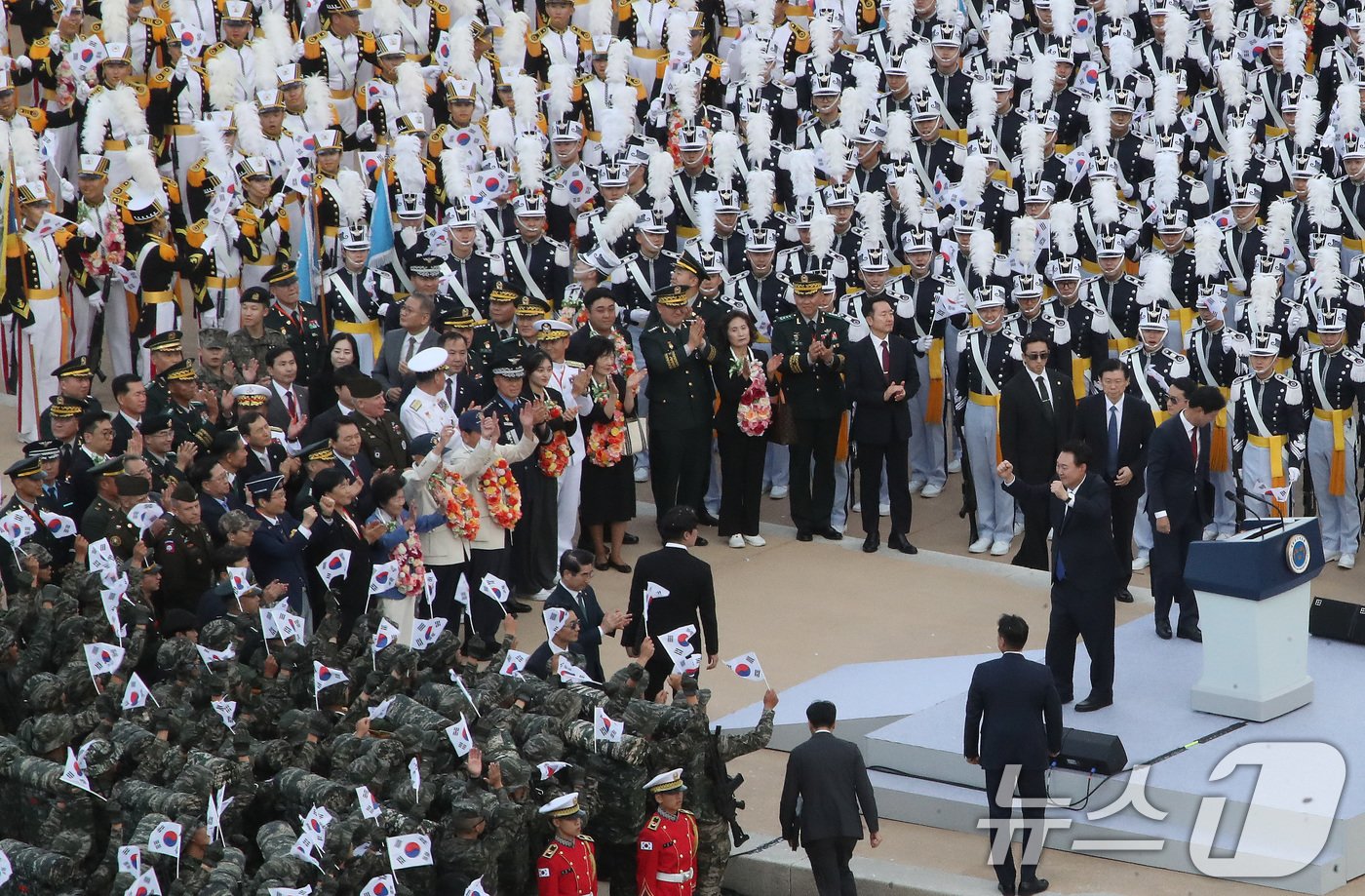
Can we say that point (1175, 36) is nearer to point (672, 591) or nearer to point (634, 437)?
point (634, 437)

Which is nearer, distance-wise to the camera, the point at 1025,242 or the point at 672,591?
the point at 672,591

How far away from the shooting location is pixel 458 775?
9.99 m

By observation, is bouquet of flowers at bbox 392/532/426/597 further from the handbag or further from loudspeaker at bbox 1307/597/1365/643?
loudspeaker at bbox 1307/597/1365/643

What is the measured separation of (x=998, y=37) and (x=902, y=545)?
5.91 m

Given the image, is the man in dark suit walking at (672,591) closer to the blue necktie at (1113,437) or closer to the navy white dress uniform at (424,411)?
the navy white dress uniform at (424,411)

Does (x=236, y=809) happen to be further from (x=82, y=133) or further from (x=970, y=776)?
(x=82, y=133)

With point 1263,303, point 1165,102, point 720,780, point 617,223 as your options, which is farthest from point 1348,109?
point 720,780

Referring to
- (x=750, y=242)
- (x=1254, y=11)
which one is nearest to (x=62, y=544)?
(x=750, y=242)

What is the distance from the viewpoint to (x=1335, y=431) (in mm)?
15320

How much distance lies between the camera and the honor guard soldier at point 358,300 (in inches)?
627

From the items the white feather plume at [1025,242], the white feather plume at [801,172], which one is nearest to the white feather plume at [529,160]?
the white feather plume at [801,172]

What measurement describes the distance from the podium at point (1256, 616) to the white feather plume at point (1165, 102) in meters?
7.50

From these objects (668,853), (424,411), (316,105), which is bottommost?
(668,853)

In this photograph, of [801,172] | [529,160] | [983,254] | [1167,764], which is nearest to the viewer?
[1167,764]
